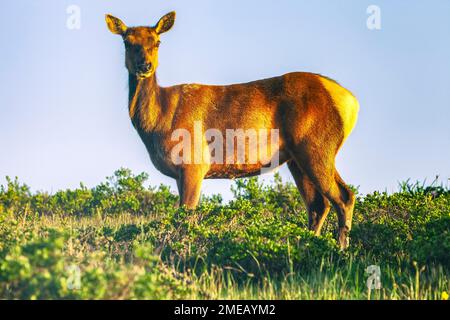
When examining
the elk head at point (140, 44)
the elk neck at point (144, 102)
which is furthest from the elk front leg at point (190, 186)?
the elk head at point (140, 44)

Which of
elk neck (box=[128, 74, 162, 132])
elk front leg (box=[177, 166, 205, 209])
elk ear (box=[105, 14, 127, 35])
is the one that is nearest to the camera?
elk front leg (box=[177, 166, 205, 209])

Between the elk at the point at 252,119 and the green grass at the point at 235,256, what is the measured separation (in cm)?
56

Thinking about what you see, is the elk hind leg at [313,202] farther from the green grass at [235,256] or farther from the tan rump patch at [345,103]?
the tan rump patch at [345,103]

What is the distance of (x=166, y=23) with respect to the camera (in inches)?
443

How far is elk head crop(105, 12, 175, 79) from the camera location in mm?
10477

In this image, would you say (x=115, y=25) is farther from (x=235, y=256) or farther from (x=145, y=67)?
(x=235, y=256)

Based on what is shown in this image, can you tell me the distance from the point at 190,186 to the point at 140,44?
2189mm

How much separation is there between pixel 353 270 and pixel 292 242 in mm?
857

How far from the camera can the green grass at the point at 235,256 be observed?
5.73m

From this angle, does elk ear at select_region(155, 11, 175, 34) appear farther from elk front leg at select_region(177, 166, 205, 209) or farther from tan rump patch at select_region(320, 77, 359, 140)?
tan rump patch at select_region(320, 77, 359, 140)

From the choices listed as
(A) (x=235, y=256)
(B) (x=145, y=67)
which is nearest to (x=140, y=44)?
(B) (x=145, y=67)

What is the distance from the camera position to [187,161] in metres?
10.4

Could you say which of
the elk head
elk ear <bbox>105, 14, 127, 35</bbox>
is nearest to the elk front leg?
the elk head
